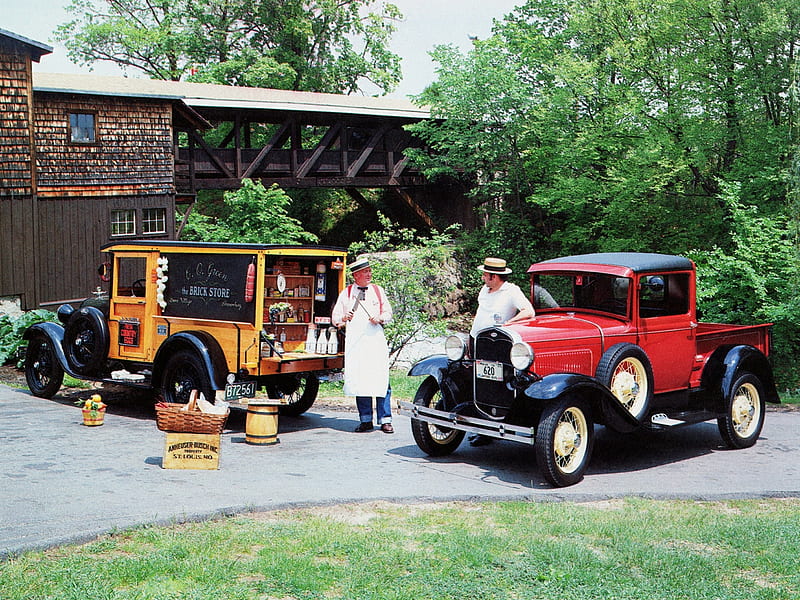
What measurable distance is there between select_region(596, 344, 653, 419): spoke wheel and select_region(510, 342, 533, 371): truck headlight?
835 millimetres

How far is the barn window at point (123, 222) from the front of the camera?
23.4 m

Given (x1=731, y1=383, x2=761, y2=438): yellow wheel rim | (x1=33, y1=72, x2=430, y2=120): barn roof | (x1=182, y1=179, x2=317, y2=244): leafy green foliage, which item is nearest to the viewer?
(x1=731, y1=383, x2=761, y2=438): yellow wheel rim

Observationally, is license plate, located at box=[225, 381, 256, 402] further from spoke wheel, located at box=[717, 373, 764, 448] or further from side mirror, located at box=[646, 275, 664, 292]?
spoke wheel, located at box=[717, 373, 764, 448]

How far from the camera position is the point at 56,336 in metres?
11.9

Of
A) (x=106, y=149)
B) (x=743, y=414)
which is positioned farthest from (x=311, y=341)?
(x=106, y=149)

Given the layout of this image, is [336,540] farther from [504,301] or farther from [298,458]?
[504,301]

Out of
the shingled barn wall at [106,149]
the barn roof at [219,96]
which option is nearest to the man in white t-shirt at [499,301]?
the shingled barn wall at [106,149]

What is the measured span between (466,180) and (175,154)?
1189cm

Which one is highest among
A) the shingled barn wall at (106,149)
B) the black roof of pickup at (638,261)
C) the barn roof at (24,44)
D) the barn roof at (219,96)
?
the barn roof at (219,96)

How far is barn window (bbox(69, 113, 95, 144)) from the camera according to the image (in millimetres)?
22141

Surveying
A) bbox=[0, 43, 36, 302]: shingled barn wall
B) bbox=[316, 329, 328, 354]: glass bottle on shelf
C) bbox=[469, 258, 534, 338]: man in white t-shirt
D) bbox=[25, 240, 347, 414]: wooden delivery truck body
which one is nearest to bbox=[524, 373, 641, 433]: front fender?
bbox=[469, 258, 534, 338]: man in white t-shirt

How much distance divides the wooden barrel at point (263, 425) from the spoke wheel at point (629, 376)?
339 centimetres

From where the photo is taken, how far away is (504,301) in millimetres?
8836

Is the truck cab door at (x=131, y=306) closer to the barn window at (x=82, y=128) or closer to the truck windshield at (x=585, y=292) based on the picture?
the truck windshield at (x=585, y=292)
